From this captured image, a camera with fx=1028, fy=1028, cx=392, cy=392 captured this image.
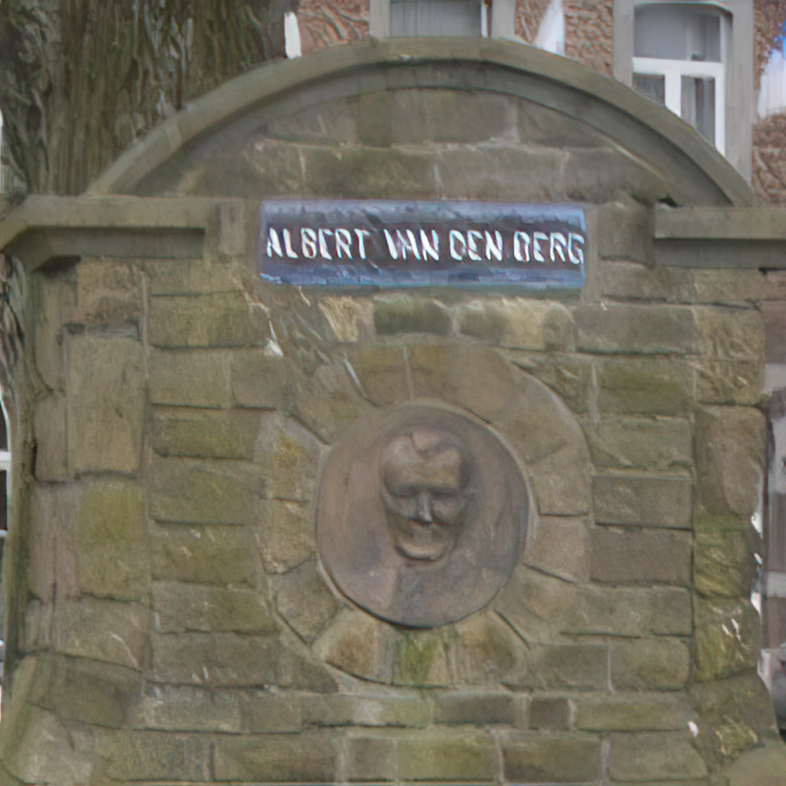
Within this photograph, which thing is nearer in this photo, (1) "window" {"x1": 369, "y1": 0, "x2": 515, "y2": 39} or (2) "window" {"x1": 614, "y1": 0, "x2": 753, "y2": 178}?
(1) "window" {"x1": 369, "y1": 0, "x2": 515, "y2": 39}

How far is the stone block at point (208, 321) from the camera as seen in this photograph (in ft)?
10.5

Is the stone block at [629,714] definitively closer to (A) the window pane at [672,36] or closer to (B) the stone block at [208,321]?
(B) the stone block at [208,321]

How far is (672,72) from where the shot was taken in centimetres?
729

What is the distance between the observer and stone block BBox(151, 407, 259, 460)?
10.4 ft

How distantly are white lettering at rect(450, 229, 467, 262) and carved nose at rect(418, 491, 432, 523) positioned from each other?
0.74m

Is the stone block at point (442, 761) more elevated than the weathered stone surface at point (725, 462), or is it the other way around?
the weathered stone surface at point (725, 462)

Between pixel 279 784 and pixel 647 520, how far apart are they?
4.56 feet

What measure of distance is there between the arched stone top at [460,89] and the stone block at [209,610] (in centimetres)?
125

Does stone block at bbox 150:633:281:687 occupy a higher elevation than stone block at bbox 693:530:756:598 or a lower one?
lower

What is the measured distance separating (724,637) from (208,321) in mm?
1906

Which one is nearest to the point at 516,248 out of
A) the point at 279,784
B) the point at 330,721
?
the point at 330,721

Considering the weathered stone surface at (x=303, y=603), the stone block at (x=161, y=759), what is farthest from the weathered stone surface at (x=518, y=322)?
the stone block at (x=161, y=759)

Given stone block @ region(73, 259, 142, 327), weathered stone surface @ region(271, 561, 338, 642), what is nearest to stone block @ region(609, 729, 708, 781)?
weathered stone surface @ region(271, 561, 338, 642)

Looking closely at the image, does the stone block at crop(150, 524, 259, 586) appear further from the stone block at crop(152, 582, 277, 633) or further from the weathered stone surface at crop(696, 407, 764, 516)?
the weathered stone surface at crop(696, 407, 764, 516)
